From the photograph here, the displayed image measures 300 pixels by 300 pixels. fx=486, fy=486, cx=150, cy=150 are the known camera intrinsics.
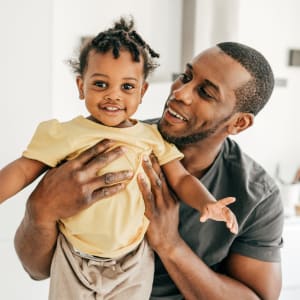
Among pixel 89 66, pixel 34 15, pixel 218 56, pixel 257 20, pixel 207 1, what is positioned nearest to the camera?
pixel 89 66

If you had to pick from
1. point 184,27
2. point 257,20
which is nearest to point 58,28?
point 184,27

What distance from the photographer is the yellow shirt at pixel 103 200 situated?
3.61ft

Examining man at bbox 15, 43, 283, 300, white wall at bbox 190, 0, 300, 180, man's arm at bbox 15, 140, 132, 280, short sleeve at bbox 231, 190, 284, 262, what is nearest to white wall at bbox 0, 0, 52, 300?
man at bbox 15, 43, 283, 300

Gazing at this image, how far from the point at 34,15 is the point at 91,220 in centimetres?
97

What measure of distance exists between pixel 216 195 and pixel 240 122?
24cm

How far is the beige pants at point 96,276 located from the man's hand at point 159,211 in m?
0.05

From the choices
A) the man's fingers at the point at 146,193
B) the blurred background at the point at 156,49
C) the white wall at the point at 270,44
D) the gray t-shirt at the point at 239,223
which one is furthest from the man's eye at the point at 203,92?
the white wall at the point at 270,44

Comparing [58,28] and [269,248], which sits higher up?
[58,28]

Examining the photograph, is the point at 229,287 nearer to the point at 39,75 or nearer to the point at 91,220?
the point at 91,220

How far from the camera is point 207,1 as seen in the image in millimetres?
2453

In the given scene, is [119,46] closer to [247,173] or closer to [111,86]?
[111,86]

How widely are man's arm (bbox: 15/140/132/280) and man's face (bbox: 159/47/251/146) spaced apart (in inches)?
8.9

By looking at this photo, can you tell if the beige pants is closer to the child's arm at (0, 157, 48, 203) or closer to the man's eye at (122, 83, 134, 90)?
the child's arm at (0, 157, 48, 203)

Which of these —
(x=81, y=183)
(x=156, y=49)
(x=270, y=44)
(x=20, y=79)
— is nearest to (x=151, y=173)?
(x=81, y=183)
